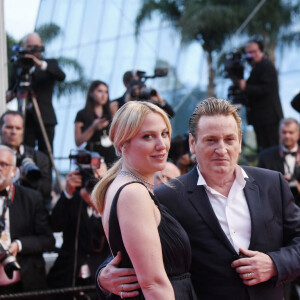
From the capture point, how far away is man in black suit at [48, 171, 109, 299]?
13.0ft

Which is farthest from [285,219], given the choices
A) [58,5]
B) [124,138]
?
[58,5]

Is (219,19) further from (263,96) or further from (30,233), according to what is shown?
(30,233)

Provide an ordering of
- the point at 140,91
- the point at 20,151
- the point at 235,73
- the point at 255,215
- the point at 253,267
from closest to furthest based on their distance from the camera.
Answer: the point at 253,267 → the point at 255,215 → the point at 20,151 → the point at 140,91 → the point at 235,73

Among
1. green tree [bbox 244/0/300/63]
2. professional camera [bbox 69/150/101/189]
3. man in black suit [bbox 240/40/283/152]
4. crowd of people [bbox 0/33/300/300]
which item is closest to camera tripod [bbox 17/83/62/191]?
professional camera [bbox 69/150/101/189]

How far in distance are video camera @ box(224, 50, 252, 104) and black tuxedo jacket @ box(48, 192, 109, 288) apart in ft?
6.94

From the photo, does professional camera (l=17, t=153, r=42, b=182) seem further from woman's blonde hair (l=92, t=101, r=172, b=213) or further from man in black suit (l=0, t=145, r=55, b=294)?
woman's blonde hair (l=92, t=101, r=172, b=213)

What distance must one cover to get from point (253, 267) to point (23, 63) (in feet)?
10.9

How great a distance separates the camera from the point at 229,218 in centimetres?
215

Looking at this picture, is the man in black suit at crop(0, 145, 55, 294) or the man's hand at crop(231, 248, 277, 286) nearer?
the man's hand at crop(231, 248, 277, 286)

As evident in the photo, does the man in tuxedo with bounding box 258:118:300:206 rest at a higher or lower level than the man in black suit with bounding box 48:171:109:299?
higher

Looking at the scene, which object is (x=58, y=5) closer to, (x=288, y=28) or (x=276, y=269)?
(x=288, y=28)

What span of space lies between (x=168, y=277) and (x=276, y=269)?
47 centimetres

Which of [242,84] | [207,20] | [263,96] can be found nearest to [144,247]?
[242,84]

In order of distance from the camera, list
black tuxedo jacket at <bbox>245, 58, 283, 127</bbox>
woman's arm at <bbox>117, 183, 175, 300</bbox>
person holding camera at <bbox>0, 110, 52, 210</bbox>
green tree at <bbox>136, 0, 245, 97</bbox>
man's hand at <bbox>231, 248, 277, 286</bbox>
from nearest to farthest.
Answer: woman's arm at <bbox>117, 183, 175, 300</bbox> < man's hand at <bbox>231, 248, 277, 286</bbox> < person holding camera at <bbox>0, 110, 52, 210</bbox> < black tuxedo jacket at <bbox>245, 58, 283, 127</bbox> < green tree at <bbox>136, 0, 245, 97</bbox>
